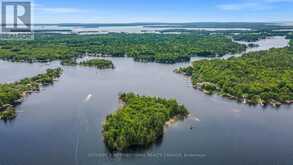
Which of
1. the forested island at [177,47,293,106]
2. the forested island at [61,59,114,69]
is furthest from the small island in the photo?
the forested island at [177,47,293,106]

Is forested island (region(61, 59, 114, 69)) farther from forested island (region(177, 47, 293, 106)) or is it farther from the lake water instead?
the lake water

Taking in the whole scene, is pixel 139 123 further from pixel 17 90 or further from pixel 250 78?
pixel 250 78

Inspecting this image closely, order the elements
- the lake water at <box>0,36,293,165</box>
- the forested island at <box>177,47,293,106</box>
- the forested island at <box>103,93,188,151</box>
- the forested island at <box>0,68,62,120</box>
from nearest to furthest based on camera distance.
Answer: the lake water at <box>0,36,293,165</box> → the forested island at <box>103,93,188,151</box> → the forested island at <box>0,68,62,120</box> → the forested island at <box>177,47,293,106</box>

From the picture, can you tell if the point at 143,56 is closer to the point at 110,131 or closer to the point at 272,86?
the point at 272,86

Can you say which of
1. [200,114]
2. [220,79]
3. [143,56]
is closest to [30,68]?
[143,56]

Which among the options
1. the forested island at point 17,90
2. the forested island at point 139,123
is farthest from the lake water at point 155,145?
the forested island at point 17,90

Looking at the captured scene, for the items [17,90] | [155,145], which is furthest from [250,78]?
[17,90]
